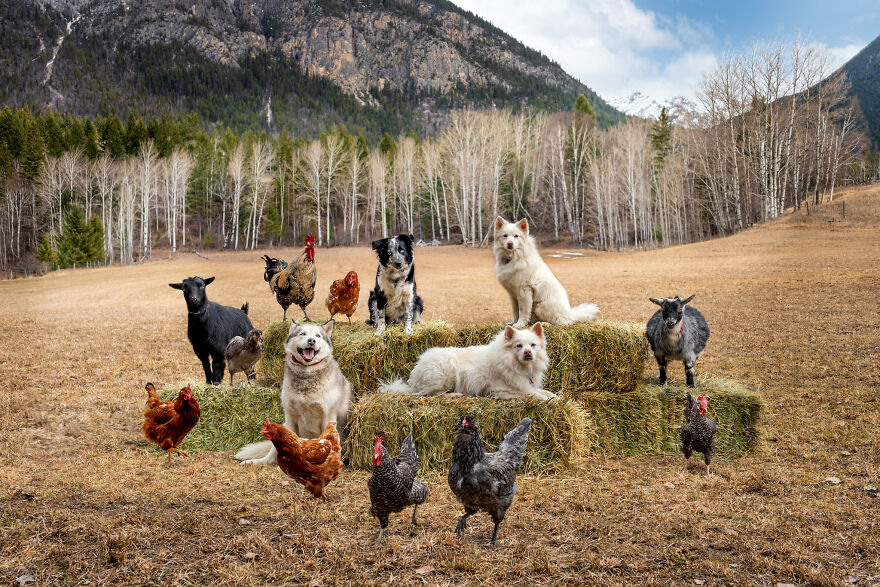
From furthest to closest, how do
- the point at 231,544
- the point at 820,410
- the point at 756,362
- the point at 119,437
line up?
1. the point at 756,362
2. the point at 820,410
3. the point at 119,437
4. the point at 231,544

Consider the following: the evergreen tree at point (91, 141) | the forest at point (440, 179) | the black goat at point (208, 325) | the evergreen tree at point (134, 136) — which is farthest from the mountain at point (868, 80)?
the black goat at point (208, 325)

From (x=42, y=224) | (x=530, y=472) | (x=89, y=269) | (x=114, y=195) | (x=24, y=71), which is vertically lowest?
(x=530, y=472)

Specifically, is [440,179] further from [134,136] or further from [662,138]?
[134,136]

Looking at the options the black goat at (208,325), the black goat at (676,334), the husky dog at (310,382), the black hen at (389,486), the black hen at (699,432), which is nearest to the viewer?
the black hen at (389,486)

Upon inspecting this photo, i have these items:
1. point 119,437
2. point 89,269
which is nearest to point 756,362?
point 119,437

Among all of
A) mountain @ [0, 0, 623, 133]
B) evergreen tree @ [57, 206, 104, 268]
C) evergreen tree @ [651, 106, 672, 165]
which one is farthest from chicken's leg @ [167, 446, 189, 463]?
mountain @ [0, 0, 623, 133]

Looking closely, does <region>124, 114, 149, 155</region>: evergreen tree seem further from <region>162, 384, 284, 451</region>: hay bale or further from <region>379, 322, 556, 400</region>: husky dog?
<region>379, 322, 556, 400</region>: husky dog

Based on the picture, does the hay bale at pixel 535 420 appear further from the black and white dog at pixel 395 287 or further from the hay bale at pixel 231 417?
the black and white dog at pixel 395 287

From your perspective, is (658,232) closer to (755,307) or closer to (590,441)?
(755,307)

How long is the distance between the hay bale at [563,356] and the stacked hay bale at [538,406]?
0.01 m

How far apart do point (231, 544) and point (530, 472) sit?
2.47 m

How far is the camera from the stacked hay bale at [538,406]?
179 inches

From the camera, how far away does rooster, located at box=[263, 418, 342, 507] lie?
3334mm

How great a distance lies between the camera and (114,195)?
32.6 m
